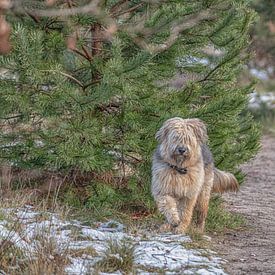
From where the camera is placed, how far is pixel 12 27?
8281mm

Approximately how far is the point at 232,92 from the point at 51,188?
246cm

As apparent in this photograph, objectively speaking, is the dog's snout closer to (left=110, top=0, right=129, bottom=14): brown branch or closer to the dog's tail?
the dog's tail

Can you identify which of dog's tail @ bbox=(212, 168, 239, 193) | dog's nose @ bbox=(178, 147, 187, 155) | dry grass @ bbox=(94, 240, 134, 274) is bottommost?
dry grass @ bbox=(94, 240, 134, 274)

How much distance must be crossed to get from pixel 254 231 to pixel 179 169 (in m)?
1.54

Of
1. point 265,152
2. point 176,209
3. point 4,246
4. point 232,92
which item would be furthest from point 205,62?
point 265,152

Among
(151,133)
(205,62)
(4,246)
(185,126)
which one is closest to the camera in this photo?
(4,246)

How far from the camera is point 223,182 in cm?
920

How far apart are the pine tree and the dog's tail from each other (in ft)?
1.31

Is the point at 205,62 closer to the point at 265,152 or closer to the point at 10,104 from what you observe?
the point at 10,104

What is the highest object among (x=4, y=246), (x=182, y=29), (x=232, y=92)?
(x=182, y=29)

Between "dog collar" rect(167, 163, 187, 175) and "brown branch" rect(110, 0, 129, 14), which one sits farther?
"brown branch" rect(110, 0, 129, 14)

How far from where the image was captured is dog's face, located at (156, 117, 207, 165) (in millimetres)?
8180

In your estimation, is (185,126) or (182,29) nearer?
(185,126)

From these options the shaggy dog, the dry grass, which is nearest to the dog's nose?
the shaggy dog
